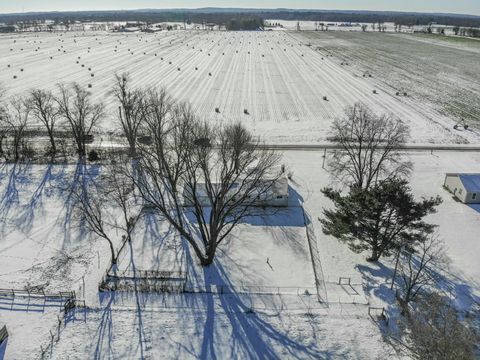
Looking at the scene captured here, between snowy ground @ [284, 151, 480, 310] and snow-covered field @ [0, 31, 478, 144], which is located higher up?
snow-covered field @ [0, 31, 478, 144]

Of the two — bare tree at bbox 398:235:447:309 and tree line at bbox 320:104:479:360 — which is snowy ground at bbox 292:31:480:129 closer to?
bare tree at bbox 398:235:447:309

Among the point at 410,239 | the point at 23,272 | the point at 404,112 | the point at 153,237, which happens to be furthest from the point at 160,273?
the point at 404,112

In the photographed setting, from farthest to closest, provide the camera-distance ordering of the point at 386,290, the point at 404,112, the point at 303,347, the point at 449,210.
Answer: the point at 404,112, the point at 449,210, the point at 386,290, the point at 303,347

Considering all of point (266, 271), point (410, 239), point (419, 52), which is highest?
point (419, 52)

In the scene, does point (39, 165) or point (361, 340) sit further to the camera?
point (39, 165)

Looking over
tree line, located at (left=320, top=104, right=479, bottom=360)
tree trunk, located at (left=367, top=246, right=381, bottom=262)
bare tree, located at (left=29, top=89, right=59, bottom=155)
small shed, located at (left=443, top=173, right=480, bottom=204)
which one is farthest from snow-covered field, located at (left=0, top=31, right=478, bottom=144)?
tree line, located at (left=320, top=104, right=479, bottom=360)

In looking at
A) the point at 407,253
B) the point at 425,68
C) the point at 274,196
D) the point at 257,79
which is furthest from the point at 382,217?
the point at 425,68

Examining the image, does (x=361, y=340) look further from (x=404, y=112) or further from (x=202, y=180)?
(x=404, y=112)
